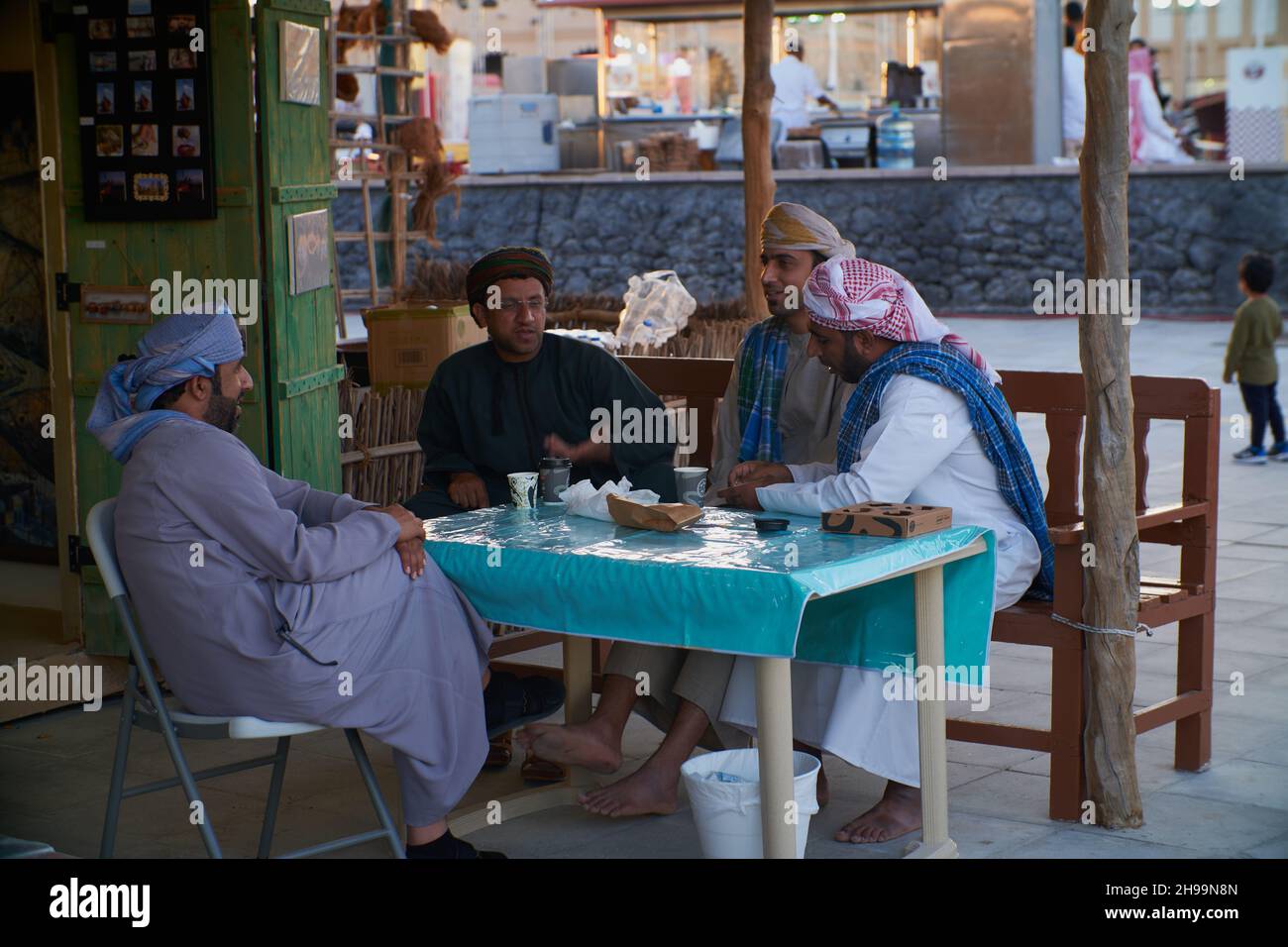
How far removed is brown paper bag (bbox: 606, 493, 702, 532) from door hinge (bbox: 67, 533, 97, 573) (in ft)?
8.01

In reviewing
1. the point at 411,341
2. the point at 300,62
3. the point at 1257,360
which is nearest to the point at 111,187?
the point at 300,62

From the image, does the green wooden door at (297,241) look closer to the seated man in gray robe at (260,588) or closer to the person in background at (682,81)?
the seated man in gray robe at (260,588)

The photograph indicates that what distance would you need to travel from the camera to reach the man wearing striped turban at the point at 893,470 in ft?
12.7

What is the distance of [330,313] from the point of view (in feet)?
18.1

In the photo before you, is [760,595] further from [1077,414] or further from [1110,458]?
[1077,414]

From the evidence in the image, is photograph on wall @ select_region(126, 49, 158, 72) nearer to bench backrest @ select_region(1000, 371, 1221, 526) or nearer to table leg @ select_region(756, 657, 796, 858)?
bench backrest @ select_region(1000, 371, 1221, 526)

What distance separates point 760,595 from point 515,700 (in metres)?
1.09

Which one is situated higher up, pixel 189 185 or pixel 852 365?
pixel 189 185

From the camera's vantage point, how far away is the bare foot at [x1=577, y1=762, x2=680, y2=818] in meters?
4.05

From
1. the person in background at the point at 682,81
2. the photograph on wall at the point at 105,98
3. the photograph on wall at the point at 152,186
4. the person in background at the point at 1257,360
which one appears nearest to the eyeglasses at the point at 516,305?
the photograph on wall at the point at 152,186

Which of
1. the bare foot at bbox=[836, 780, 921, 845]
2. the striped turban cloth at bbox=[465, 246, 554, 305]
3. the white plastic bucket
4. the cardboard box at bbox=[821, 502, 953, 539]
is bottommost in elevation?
the bare foot at bbox=[836, 780, 921, 845]

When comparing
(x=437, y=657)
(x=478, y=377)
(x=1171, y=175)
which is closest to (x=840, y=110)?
(x=1171, y=175)

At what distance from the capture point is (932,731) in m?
3.72

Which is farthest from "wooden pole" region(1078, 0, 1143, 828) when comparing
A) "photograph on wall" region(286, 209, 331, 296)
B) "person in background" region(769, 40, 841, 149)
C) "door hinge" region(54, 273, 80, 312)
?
"person in background" region(769, 40, 841, 149)
